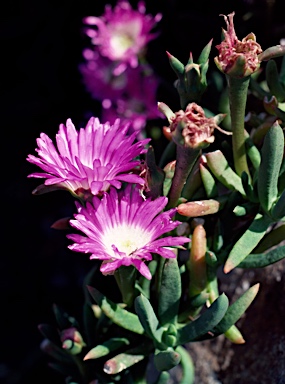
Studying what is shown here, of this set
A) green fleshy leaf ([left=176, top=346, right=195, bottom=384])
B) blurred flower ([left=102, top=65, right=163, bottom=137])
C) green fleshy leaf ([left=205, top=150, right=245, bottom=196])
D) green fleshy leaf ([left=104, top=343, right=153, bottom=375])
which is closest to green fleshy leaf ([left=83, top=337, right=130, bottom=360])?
green fleshy leaf ([left=104, top=343, right=153, bottom=375])

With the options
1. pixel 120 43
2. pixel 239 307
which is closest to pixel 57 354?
pixel 239 307

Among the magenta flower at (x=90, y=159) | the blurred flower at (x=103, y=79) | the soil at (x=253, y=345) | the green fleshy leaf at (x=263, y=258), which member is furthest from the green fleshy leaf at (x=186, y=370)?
the blurred flower at (x=103, y=79)

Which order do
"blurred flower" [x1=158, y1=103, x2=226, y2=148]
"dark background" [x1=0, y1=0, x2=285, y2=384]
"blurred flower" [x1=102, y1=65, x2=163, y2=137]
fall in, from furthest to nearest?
"dark background" [x1=0, y1=0, x2=285, y2=384], "blurred flower" [x1=102, y1=65, x2=163, y2=137], "blurred flower" [x1=158, y1=103, x2=226, y2=148]

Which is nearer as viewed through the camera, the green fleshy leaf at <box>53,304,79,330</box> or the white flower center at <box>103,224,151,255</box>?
the white flower center at <box>103,224,151,255</box>

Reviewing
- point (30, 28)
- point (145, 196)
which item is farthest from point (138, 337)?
point (30, 28)

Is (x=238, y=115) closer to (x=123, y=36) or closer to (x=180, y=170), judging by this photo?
(x=180, y=170)

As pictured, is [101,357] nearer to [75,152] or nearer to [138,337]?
[138,337]

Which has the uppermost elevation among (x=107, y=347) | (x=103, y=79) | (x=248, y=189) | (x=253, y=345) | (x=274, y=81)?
(x=103, y=79)

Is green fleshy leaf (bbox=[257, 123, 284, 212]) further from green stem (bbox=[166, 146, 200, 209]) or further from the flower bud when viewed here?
the flower bud

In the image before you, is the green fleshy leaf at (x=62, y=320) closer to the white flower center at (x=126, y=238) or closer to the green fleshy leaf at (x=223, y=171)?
the white flower center at (x=126, y=238)
